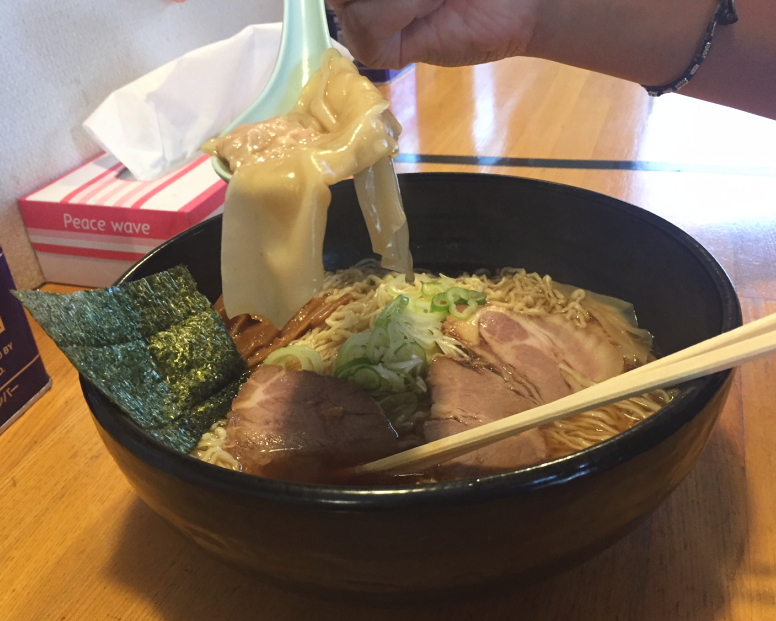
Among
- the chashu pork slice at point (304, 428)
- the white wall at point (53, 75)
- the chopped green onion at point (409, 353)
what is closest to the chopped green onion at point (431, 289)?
the chopped green onion at point (409, 353)

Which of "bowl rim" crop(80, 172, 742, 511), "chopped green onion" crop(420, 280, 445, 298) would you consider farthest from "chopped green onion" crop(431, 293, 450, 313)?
"bowl rim" crop(80, 172, 742, 511)

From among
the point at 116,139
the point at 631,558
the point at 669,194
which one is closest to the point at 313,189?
the point at 631,558

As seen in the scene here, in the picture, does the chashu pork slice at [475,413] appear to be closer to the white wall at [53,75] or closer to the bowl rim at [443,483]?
the bowl rim at [443,483]

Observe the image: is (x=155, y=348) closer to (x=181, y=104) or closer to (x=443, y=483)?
(x=443, y=483)

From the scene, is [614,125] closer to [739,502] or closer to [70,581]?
[739,502]

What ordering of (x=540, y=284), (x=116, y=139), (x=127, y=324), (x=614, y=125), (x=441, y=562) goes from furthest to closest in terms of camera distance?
(x=614, y=125)
(x=116, y=139)
(x=540, y=284)
(x=127, y=324)
(x=441, y=562)
